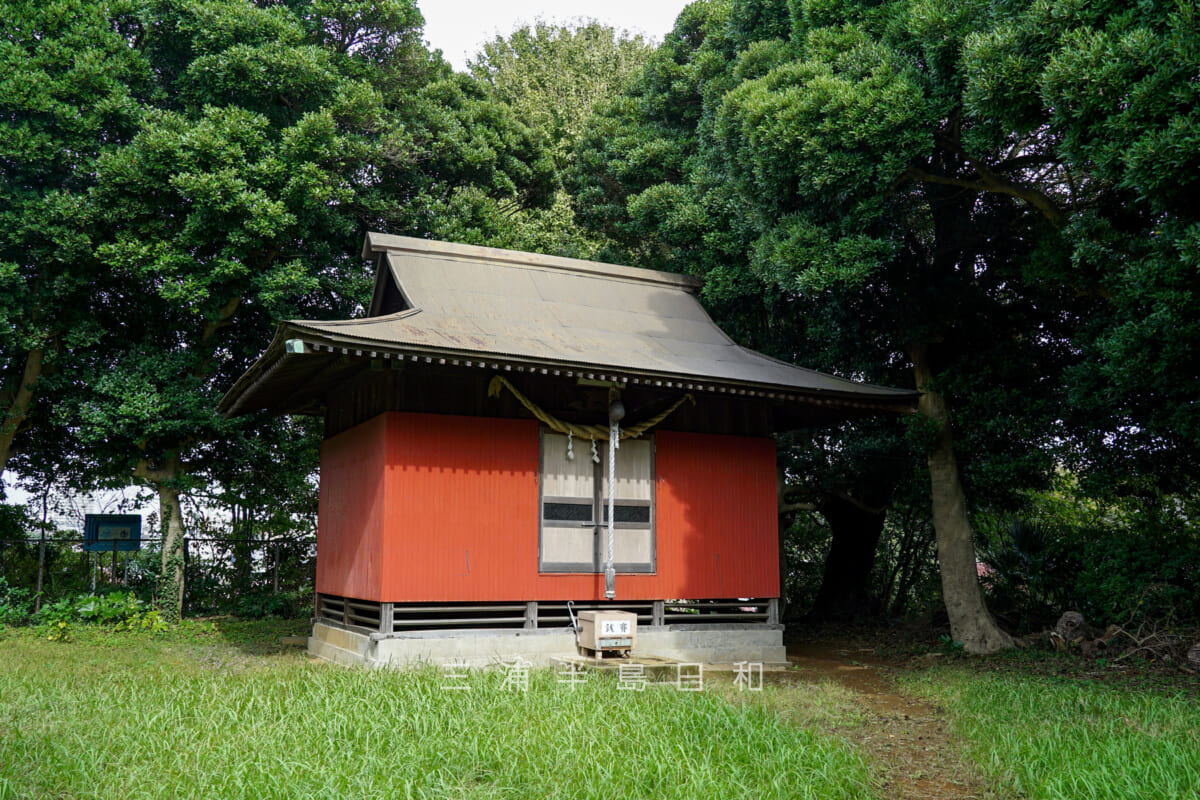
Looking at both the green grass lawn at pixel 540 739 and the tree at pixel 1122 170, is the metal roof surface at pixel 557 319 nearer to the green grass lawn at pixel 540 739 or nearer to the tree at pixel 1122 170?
the tree at pixel 1122 170

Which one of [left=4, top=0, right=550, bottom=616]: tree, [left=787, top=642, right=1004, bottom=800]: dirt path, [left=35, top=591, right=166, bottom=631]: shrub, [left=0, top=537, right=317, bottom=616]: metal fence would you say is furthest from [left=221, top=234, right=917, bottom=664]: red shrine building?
[left=0, top=537, right=317, bottom=616]: metal fence

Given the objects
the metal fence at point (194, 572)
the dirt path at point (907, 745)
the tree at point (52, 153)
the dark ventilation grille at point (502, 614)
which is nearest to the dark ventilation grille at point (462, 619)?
the dark ventilation grille at point (502, 614)

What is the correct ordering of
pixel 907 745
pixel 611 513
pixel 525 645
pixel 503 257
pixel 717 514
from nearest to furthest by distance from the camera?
pixel 907 745 → pixel 525 645 → pixel 611 513 → pixel 717 514 → pixel 503 257

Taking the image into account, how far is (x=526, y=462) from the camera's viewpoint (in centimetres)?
1034

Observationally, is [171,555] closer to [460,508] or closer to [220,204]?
[220,204]

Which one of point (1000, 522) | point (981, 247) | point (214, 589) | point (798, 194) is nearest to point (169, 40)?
point (214, 589)

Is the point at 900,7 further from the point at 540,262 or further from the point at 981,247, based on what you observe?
the point at 540,262

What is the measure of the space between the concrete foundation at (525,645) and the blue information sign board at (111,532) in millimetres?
6233

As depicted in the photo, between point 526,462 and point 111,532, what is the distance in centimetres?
951

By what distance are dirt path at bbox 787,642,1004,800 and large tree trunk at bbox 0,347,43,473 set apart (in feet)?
43.4

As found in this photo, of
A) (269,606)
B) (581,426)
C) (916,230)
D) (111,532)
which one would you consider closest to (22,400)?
(111,532)

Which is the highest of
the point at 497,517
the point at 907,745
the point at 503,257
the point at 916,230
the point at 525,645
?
the point at 916,230

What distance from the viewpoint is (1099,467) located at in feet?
35.8

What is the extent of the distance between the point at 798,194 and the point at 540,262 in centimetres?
358
